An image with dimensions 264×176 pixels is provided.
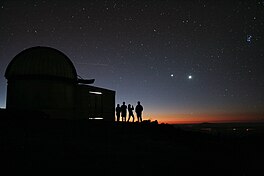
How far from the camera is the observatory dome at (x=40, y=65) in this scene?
1650cm

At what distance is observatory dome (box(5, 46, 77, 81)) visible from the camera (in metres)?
16.5

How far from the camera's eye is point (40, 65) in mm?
16703

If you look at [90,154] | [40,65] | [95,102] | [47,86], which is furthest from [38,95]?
[90,154]

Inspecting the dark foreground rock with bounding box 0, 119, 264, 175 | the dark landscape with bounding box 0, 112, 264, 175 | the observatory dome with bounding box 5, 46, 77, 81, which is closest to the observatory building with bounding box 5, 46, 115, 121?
the observatory dome with bounding box 5, 46, 77, 81

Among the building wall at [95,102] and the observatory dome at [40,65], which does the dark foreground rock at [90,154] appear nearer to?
the observatory dome at [40,65]

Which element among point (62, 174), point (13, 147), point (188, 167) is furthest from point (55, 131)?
point (188, 167)

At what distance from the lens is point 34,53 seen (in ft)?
57.2

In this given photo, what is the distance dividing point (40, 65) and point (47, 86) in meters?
1.60

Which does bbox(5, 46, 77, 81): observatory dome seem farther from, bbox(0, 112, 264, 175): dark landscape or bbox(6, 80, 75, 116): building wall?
bbox(0, 112, 264, 175): dark landscape

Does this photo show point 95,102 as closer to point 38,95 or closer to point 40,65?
point 38,95

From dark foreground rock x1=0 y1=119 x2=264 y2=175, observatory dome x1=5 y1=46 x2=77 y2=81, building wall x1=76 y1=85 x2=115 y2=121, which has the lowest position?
dark foreground rock x1=0 y1=119 x2=264 y2=175

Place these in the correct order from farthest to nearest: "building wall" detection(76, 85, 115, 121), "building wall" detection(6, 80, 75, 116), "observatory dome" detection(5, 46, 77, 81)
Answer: "building wall" detection(76, 85, 115, 121), "observatory dome" detection(5, 46, 77, 81), "building wall" detection(6, 80, 75, 116)

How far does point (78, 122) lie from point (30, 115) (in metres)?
3.05

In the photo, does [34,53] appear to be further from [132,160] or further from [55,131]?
[132,160]
